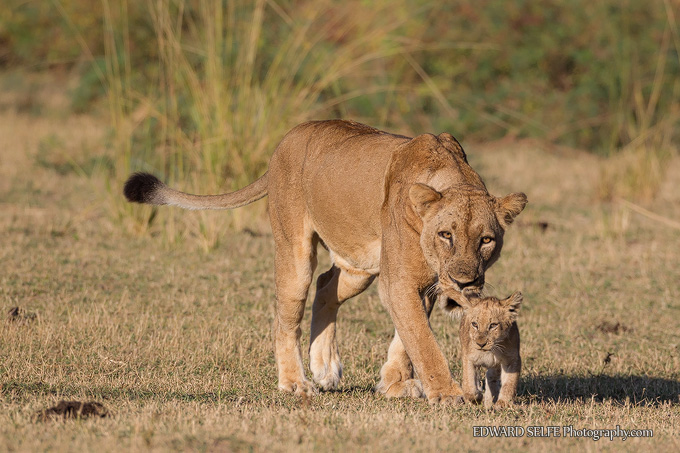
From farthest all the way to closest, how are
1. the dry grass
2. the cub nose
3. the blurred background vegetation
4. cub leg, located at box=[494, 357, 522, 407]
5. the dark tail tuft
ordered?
the blurred background vegetation < the dark tail tuft < cub leg, located at box=[494, 357, 522, 407] < the cub nose < the dry grass

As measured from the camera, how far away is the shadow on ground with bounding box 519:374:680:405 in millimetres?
6773

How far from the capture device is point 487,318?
5703 millimetres

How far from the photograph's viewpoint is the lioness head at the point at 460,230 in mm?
5094

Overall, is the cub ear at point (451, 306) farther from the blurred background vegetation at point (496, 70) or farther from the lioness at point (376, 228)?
the blurred background vegetation at point (496, 70)

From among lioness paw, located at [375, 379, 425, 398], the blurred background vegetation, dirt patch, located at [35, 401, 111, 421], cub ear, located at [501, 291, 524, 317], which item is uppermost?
the blurred background vegetation

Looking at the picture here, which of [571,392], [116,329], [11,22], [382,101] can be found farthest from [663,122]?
[11,22]

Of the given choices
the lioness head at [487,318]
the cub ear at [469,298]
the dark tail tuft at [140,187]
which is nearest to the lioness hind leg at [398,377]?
the lioness head at [487,318]

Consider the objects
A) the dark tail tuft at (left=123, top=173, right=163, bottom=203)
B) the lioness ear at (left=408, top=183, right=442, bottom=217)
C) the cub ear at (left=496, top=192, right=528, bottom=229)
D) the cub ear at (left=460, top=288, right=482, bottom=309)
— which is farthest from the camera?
the dark tail tuft at (left=123, top=173, right=163, bottom=203)

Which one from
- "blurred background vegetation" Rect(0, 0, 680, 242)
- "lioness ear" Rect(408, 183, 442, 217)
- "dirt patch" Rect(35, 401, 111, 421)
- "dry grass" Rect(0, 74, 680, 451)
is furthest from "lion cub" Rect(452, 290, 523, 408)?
"blurred background vegetation" Rect(0, 0, 680, 242)

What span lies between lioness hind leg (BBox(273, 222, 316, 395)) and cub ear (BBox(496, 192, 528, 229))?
1.58 m

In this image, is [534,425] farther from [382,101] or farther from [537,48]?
[537,48]

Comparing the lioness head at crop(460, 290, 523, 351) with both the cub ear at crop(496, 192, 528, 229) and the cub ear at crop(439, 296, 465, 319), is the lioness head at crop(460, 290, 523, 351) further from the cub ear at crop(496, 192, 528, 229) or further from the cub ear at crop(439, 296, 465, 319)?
the cub ear at crop(496, 192, 528, 229)

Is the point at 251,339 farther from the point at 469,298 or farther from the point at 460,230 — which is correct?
the point at 460,230

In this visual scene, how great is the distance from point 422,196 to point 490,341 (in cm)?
97
